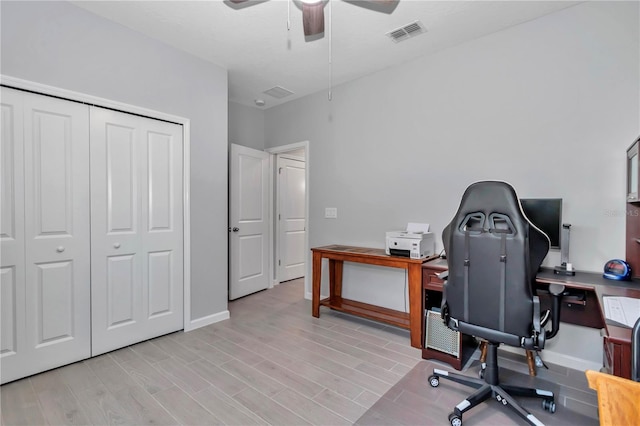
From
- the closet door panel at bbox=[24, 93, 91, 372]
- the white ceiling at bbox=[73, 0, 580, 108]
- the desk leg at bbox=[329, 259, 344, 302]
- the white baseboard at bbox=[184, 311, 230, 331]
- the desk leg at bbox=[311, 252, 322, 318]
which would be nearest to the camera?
the closet door panel at bbox=[24, 93, 91, 372]

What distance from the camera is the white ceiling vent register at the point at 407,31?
2.61 m

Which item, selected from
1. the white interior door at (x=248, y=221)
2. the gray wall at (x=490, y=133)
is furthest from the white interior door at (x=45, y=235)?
the gray wall at (x=490, y=133)

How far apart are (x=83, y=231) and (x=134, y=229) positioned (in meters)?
0.37

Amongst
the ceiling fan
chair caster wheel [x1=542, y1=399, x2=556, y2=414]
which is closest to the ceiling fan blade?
the ceiling fan

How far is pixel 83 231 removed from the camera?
8.05 feet

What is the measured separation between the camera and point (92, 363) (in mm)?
2418

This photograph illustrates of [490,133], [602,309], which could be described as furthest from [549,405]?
[490,133]

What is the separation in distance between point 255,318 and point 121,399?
1.58m

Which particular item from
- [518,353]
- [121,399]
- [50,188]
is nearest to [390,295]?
[518,353]

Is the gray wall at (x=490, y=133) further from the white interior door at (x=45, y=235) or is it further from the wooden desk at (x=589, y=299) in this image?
the white interior door at (x=45, y=235)

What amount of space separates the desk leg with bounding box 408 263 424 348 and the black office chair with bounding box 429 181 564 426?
73cm

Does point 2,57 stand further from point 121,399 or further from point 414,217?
point 414,217

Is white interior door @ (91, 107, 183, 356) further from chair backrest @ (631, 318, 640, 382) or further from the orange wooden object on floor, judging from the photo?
chair backrest @ (631, 318, 640, 382)

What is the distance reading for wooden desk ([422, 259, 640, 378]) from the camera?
3.86 ft
